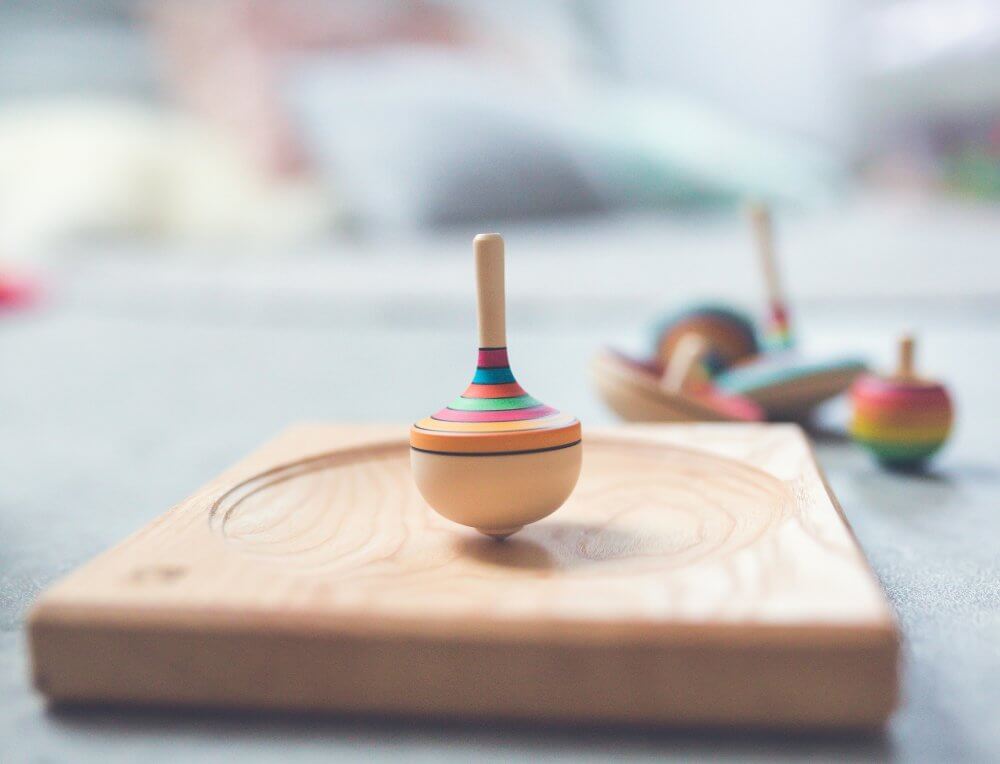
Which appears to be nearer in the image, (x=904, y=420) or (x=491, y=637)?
(x=491, y=637)

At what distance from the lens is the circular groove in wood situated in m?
0.31

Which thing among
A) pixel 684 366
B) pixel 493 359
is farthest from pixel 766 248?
pixel 493 359

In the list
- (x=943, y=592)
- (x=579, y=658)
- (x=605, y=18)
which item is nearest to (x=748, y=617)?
(x=579, y=658)

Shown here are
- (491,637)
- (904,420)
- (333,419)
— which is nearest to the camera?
(491,637)

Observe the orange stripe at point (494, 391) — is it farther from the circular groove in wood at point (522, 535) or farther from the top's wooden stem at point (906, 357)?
the top's wooden stem at point (906, 357)

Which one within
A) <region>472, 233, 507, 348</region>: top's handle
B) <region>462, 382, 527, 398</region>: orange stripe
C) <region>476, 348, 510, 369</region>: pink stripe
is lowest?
<region>462, 382, 527, 398</region>: orange stripe

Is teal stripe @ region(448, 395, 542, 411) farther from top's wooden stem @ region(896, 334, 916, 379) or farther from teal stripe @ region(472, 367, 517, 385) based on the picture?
top's wooden stem @ region(896, 334, 916, 379)

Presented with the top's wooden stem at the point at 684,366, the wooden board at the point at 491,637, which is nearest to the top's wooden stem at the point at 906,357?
the top's wooden stem at the point at 684,366

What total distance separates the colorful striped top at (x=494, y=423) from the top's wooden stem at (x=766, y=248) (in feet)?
1.49

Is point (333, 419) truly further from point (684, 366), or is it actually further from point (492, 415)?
point (492, 415)

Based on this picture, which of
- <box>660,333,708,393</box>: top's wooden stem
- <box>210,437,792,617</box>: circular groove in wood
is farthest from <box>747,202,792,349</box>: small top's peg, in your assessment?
<box>210,437,792,617</box>: circular groove in wood

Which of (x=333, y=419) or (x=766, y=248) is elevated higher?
(x=766, y=248)

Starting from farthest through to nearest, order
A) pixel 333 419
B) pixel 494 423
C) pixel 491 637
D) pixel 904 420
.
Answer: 1. pixel 333 419
2. pixel 904 420
3. pixel 494 423
4. pixel 491 637

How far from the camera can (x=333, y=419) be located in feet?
2.69
